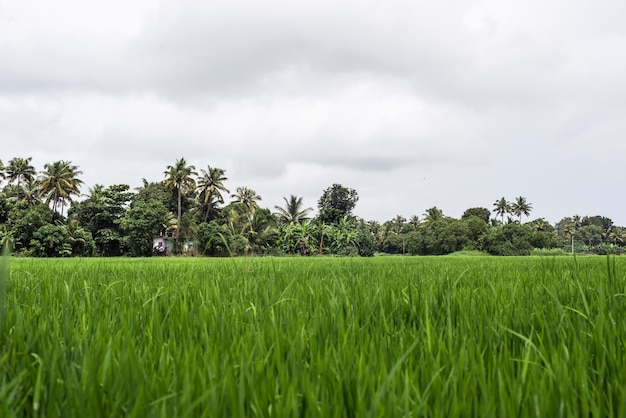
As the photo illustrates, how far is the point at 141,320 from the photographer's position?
167 cm

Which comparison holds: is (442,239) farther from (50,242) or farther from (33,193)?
(33,193)

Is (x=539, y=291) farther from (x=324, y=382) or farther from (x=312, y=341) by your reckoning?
(x=324, y=382)

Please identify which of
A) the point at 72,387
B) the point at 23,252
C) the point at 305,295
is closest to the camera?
the point at 72,387

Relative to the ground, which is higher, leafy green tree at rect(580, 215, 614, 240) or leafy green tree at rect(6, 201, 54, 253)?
leafy green tree at rect(580, 215, 614, 240)

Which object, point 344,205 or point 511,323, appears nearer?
point 511,323

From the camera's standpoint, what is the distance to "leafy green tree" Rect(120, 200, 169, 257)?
146ft

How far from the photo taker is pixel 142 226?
4425cm

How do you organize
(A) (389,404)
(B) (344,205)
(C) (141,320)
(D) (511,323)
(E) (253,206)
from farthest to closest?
(B) (344,205) < (E) (253,206) < (C) (141,320) < (D) (511,323) < (A) (389,404)

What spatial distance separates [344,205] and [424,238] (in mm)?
16437

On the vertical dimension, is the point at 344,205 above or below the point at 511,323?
above

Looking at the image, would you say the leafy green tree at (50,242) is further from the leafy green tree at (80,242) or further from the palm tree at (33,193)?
the palm tree at (33,193)

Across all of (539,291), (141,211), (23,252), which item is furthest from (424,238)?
(539,291)

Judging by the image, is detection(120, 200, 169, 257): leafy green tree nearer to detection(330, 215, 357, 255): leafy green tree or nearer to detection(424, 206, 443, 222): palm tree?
detection(330, 215, 357, 255): leafy green tree

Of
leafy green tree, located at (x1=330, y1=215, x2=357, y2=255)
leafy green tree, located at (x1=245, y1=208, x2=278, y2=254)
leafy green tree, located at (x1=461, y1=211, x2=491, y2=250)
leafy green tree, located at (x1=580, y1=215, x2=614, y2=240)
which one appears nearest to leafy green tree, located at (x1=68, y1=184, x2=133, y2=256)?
leafy green tree, located at (x1=245, y1=208, x2=278, y2=254)
